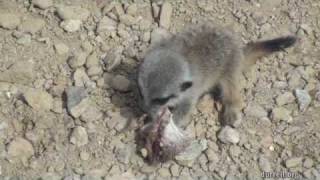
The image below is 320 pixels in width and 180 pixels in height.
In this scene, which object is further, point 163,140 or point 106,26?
point 106,26

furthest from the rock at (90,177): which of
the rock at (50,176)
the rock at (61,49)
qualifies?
the rock at (61,49)

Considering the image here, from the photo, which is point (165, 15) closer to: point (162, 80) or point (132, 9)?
point (132, 9)

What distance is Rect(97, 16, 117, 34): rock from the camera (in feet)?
12.4

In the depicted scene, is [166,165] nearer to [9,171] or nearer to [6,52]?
[9,171]

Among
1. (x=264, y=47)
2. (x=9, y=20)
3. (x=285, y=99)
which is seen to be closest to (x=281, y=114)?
(x=285, y=99)

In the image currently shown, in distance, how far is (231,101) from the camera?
348 cm

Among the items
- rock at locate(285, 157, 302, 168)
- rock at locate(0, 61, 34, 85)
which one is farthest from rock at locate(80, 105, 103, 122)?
rock at locate(285, 157, 302, 168)

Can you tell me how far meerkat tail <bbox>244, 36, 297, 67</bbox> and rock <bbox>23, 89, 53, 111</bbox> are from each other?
1041mm

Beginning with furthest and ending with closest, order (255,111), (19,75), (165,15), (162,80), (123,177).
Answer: (165,15) < (19,75) < (255,111) < (123,177) < (162,80)

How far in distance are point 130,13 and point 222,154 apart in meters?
1.02

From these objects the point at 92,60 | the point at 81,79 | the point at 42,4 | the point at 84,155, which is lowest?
the point at 84,155

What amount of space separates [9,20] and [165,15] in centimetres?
86

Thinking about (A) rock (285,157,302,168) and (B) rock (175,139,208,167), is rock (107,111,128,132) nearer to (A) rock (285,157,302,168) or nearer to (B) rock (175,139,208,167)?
(B) rock (175,139,208,167)

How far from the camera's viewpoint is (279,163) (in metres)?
3.29
